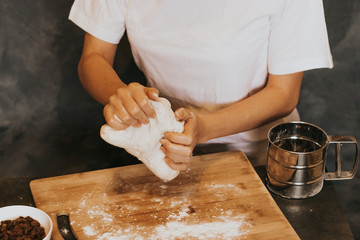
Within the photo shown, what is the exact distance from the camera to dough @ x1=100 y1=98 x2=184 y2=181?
1.06 metres

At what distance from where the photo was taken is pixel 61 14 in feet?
6.11

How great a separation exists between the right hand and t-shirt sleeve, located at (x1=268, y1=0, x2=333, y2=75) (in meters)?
0.47

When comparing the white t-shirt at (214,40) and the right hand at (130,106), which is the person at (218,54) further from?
the right hand at (130,106)

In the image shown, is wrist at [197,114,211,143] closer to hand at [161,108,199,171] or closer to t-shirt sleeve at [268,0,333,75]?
hand at [161,108,199,171]

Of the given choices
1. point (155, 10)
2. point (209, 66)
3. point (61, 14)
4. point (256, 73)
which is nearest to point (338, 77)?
point (256, 73)

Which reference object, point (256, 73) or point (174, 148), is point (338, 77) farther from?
point (174, 148)

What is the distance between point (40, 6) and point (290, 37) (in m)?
1.09

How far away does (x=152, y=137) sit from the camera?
110 centimetres

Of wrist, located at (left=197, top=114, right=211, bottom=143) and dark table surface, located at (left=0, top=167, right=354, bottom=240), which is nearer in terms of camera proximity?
dark table surface, located at (left=0, top=167, right=354, bottom=240)

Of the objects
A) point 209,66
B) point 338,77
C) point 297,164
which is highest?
point 209,66

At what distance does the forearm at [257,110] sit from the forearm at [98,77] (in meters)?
0.34

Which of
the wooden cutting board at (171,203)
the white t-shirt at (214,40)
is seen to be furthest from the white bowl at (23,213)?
the white t-shirt at (214,40)

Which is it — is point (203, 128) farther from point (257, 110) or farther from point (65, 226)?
point (65, 226)

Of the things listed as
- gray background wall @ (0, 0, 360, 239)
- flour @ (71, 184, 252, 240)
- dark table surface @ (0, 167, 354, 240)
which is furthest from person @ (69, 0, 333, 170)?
gray background wall @ (0, 0, 360, 239)
